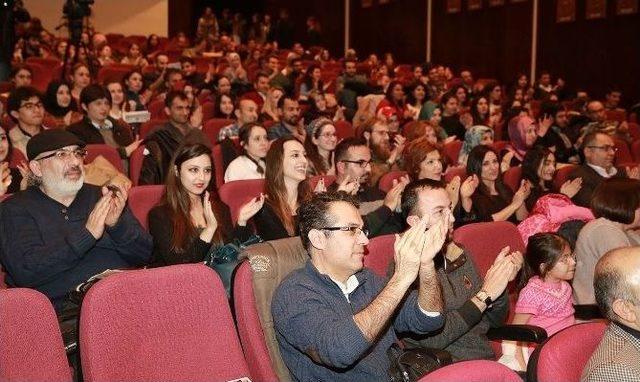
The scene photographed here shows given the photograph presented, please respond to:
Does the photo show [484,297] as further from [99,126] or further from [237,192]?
[99,126]

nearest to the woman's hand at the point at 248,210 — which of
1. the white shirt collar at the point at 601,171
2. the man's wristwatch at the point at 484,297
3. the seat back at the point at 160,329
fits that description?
the seat back at the point at 160,329

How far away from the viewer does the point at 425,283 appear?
2.60m

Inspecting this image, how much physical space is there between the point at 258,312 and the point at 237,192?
1728 millimetres

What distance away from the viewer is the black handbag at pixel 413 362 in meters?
2.51

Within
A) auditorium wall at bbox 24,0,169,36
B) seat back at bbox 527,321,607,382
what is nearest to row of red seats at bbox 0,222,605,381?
seat back at bbox 527,321,607,382

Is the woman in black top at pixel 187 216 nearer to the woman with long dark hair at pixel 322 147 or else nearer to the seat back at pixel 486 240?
the seat back at pixel 486 240

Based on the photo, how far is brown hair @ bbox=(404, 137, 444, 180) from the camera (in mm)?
4621

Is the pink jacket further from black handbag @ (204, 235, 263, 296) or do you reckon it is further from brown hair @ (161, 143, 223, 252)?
black handbag @ (204, 235, 263, 296)

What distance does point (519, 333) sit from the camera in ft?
9.26

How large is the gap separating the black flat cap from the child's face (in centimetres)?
207

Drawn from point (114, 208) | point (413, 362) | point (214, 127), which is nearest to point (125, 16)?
point (214, 127)

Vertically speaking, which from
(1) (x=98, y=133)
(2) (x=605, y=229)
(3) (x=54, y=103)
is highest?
(3) (x=54, y=103)

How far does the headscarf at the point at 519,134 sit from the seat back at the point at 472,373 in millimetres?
4756

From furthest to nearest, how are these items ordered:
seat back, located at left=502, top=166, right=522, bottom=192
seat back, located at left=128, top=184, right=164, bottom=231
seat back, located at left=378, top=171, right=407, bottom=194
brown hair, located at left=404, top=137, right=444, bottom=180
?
1. seat back, located at left=502, top=166, right=522, bottom=192
2. seat back, located at left=378, top=171, right=407, bottom=194
3. brown hair, located at left=404, top=137, right=444, bottom=180
4. seat back, located at left=128, top=184, right=164, bottom=231
